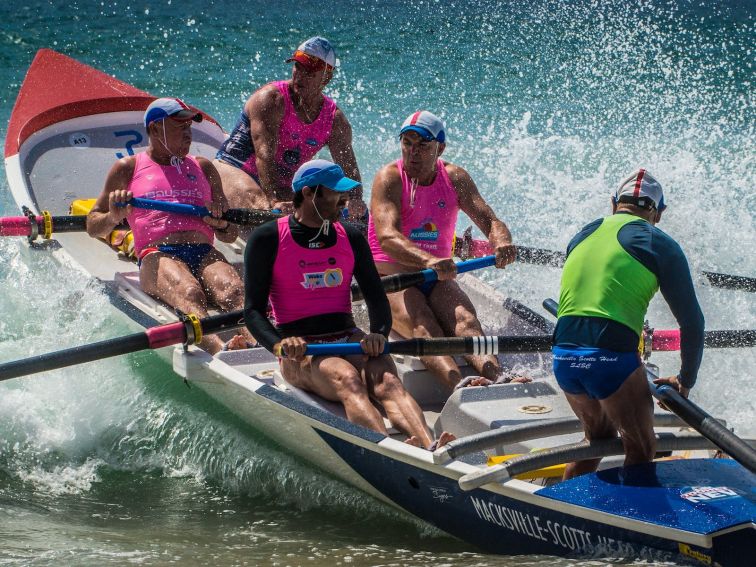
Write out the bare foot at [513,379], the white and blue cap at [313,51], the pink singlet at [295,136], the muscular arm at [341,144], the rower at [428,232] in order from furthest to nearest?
the muscular arm at [341,144]
the pink singlet at [295,136]
the white and blue cap at [313,51]
the rower at [428,232]
the bare foot at [513,379]

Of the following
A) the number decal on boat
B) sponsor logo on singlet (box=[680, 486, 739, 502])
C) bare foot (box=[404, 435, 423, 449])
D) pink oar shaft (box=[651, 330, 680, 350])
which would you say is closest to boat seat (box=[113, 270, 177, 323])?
bare foot (box=[404, 435, 423, 449])

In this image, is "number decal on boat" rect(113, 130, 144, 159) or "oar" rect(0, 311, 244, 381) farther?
"number decal on boat" rect(113, 130, 144, 159)

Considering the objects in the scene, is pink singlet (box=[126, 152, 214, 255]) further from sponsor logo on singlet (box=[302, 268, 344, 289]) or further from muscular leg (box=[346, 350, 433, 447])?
muscular leg (box=[346, 350, 433, 447])

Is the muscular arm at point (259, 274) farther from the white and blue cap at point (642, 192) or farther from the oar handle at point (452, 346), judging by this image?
the white and blue cap at point (642, 192)

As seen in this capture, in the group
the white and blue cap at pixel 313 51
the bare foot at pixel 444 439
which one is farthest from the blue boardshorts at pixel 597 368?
the white and blue cap at pixel 313 51

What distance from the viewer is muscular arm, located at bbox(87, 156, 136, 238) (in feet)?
20.3

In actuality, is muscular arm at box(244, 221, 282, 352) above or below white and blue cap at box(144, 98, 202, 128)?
below

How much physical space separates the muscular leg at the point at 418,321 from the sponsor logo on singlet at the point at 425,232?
0.34 meters

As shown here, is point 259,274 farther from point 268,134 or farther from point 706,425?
point 268,134

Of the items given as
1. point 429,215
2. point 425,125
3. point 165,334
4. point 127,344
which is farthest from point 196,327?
point 425,125

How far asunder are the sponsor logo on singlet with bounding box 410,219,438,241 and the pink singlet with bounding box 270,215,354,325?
93 cm

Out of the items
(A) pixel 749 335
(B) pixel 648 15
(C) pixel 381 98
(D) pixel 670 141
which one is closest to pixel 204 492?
(A) pixel 749 335

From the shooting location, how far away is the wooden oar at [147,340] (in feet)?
17.2

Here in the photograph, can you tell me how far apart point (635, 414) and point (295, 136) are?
3.94 meters
